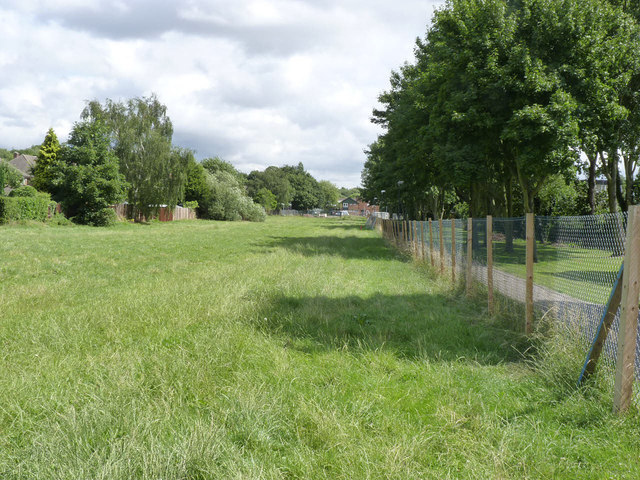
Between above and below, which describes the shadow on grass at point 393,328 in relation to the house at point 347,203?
below

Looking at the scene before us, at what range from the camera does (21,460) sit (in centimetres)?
276

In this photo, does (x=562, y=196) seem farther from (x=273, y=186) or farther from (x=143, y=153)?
(x=273, y=186)

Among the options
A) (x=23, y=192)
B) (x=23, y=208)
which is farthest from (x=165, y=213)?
(x=23, y=208)

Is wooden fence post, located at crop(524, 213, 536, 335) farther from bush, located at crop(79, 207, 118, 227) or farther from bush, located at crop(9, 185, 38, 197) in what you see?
bush, located at crop(79, 207, 118, 227)

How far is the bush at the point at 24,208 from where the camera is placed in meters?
26.9

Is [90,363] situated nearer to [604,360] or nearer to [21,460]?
[21,460]

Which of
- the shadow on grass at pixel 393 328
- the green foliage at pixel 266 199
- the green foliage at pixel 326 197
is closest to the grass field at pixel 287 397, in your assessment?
the shadow on grass at pixel 393 328

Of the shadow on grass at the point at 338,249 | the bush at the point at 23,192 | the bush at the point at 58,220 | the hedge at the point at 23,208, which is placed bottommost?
the shadow on grass at the point at 338,249

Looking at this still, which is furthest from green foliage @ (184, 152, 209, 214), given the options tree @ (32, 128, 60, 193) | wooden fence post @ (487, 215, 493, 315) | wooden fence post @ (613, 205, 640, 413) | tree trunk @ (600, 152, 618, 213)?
wooden fence post @ (613, 205, 640, 413)

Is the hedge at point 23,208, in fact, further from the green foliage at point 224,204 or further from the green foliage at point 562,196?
the green foliage at point 562,196

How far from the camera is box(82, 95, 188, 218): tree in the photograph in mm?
40125

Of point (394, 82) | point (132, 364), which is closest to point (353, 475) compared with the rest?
point (132, 364)

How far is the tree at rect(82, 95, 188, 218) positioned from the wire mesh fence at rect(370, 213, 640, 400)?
3839 cm

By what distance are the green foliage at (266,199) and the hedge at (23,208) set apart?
76.9 metres
